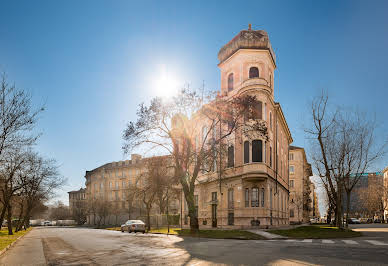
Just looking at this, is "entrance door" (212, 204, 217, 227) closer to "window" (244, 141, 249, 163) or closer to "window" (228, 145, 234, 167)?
"window" (228, 145, 234, 167)

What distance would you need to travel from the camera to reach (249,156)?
3450cm

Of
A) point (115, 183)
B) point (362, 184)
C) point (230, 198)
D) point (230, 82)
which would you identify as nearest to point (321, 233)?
point (230, 198)

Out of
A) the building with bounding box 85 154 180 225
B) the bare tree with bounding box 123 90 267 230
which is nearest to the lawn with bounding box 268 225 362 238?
the bare tree with bounding box 123 90 267 230

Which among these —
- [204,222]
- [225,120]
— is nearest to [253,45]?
[225,120]

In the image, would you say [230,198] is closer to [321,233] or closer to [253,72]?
[253,72]

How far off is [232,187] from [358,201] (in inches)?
2784

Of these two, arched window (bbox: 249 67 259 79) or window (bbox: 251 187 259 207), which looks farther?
arched window (bbox: 249 67 259 79)

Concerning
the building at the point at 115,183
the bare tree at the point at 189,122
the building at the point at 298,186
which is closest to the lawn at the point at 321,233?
the bare tree at the point at 189,122

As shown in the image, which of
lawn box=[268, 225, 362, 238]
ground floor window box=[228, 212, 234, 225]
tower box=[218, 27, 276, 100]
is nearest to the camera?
lawn box=[268, 225, 362, 238]

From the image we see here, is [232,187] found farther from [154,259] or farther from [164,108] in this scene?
[154,259]

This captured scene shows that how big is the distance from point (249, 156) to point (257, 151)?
942 millimetres

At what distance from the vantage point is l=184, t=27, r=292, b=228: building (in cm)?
3419

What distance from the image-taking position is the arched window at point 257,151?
1348 inches

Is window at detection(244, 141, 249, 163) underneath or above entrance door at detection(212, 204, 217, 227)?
above
